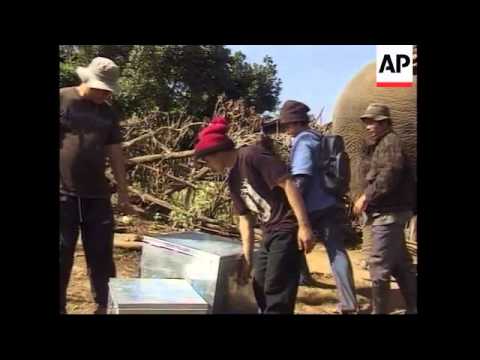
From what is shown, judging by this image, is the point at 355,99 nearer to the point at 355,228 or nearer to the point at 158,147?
the point at 355,228

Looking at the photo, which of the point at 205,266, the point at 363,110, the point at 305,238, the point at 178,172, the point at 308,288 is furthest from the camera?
the point at 178,172

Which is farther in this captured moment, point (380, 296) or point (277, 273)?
point (380, 296)

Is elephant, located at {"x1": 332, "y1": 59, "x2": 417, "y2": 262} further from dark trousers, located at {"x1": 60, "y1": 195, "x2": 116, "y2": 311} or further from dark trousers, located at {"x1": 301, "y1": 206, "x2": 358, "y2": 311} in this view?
dark trousers, located at {"x1": 60, "y1": 195, "x2": 116, "y2": 311}

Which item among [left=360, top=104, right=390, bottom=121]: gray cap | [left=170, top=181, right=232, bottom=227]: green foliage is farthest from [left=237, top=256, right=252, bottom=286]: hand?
[left=360, top=104, right=390, bottom=121]: gray cap

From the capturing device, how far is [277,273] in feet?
14.0

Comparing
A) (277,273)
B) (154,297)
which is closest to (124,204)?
(154,297)

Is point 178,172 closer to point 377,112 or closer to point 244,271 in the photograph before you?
point 244,271

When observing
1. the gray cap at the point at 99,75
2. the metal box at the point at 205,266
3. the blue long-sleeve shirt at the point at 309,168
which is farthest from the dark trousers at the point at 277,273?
the gray cap at the point at 99,75

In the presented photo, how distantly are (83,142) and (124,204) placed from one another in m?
0.53

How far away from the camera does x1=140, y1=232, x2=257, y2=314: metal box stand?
14.2 feet

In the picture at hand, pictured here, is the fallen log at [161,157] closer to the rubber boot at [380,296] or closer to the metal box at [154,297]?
the metal box at [154,297]

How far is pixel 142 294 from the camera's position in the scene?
169 inches
